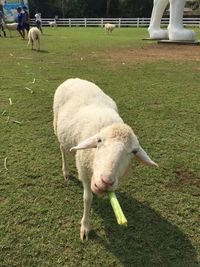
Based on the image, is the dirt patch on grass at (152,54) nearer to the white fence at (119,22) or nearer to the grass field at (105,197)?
the grass field at (105,197)

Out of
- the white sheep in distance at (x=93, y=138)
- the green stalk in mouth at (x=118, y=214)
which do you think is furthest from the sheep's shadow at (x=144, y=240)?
the green stalk in mouth at (x=118, y=214)

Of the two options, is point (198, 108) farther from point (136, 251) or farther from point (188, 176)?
point (136, 251)

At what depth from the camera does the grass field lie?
10.8 feet

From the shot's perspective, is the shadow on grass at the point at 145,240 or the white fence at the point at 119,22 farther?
the white fence at the point at 119,22

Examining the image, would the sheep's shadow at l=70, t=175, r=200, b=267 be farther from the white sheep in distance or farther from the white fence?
the white fence

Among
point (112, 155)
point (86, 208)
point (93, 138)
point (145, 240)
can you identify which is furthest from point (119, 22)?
point (112, 155)

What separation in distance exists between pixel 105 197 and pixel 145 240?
0.79m

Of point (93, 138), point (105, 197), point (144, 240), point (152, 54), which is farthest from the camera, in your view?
point (152, 54)

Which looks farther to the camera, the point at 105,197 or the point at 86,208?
the point at 105,197

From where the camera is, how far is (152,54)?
14.9 metres

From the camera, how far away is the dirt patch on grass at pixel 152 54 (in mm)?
13750

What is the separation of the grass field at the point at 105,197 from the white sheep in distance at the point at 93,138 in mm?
286

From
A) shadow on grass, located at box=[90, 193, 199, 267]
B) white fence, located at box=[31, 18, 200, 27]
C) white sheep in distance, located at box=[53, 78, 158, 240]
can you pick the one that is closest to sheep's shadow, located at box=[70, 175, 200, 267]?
shadow on grass, located at box=[90, 193, 199, 267]

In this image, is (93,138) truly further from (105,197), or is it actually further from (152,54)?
(152,54)
